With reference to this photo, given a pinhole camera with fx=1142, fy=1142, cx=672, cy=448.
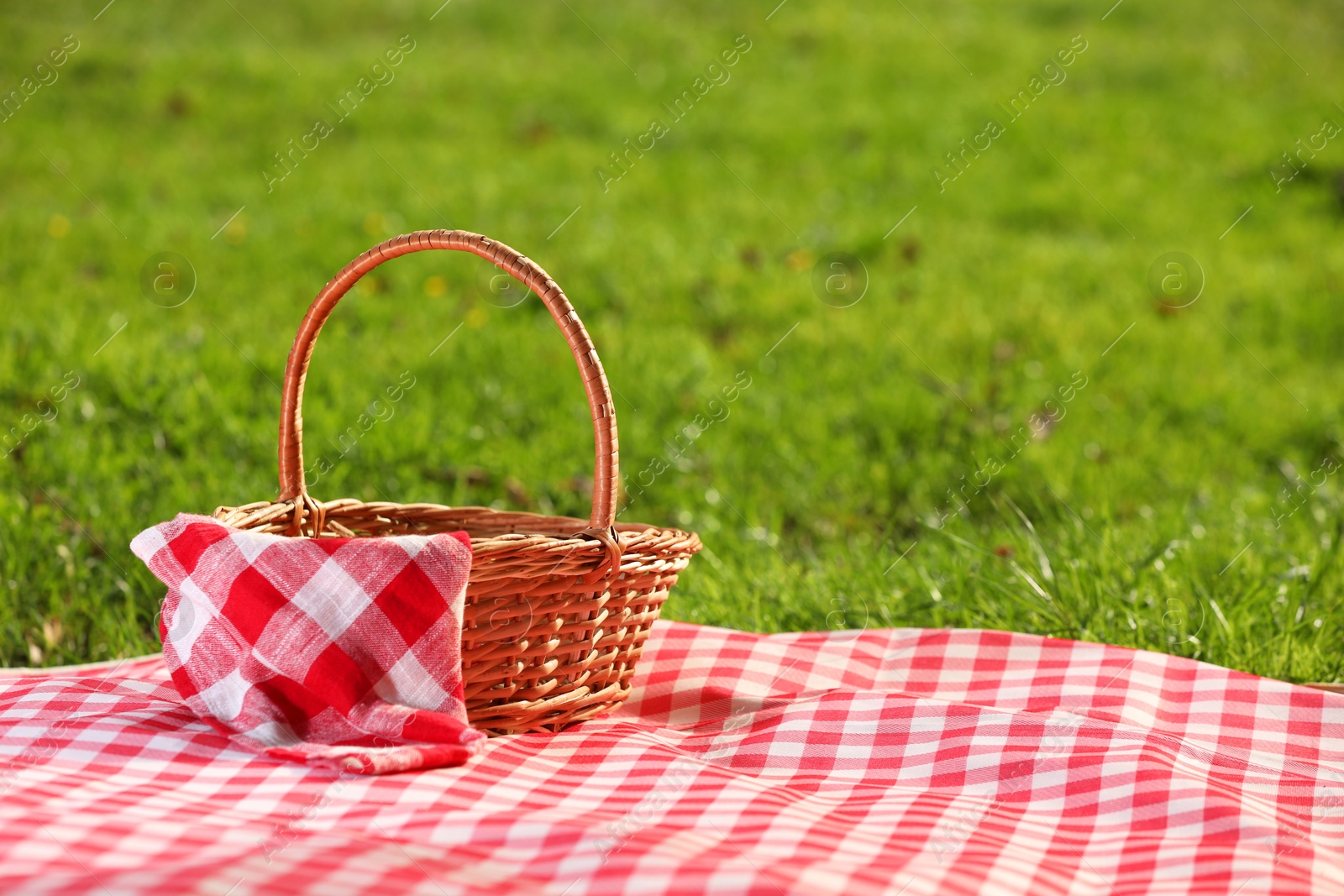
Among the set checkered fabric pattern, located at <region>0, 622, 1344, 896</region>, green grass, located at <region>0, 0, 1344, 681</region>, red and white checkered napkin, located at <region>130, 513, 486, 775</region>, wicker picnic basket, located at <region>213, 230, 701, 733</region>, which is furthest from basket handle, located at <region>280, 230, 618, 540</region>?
green grass, located at <region>0, 0, 1344, 681</region>

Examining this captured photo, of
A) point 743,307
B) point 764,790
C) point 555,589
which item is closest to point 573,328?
point 555,589

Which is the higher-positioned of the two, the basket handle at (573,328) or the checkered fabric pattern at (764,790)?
the basket handle at (573,328)

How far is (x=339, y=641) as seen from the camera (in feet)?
6.20

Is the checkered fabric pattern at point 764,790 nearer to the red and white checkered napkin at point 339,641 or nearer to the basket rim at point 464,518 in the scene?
the red and white checkered napkin at point 339,641

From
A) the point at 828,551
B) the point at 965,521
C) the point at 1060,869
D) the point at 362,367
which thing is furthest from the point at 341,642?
the point at 362,367

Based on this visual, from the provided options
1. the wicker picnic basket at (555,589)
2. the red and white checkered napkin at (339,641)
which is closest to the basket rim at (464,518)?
the wicker picnic basket at (555,589)

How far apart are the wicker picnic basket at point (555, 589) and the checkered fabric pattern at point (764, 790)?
7cm

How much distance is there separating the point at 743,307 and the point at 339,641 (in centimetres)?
337

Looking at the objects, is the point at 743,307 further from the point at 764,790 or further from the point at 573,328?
the point at 764,790

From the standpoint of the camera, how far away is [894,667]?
8.12 feet

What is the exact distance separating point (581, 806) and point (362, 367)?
116 inches

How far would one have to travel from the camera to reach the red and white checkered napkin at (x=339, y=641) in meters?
1.87

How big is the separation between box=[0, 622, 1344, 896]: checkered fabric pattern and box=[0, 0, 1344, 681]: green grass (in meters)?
0.46

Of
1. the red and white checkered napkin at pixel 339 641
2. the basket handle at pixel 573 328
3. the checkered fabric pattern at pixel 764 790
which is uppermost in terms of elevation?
the basket handle at pixel 573 328
